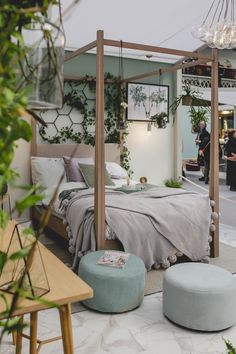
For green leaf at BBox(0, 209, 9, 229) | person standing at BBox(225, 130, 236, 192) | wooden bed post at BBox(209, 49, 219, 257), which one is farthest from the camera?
person standing at BBox(225, 130, 236, 192)

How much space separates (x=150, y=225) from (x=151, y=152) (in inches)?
127

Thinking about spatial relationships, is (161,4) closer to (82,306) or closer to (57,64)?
(82,306)

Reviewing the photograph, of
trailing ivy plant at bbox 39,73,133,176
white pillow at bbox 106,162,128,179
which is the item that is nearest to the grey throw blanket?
white pillow at bbox 106,162,128,179

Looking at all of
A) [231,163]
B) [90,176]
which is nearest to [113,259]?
[90,176]

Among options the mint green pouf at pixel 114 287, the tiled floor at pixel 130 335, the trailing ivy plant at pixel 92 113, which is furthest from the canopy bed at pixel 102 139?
the trailing ivy plant at pixel 92 113

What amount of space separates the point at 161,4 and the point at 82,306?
12.7ft

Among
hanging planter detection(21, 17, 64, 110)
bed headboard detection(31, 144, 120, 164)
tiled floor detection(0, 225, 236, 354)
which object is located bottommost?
tiled floor detection(0, 225, 236, 354)

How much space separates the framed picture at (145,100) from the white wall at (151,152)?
6.4 inches

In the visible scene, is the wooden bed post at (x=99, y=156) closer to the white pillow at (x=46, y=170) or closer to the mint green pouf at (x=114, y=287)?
the mint green pouf at (x=114, y=287)

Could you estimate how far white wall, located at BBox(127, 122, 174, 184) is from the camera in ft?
21.9

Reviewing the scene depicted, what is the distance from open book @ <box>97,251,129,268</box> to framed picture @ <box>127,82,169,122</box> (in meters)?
3.59

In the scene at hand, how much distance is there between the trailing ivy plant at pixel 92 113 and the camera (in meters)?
6.04

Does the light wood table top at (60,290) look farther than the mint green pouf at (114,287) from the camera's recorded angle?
No

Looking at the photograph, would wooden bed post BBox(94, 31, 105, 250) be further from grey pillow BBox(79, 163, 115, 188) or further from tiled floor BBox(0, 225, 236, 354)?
grey pillow BBox(79, 163, 115, 188)
